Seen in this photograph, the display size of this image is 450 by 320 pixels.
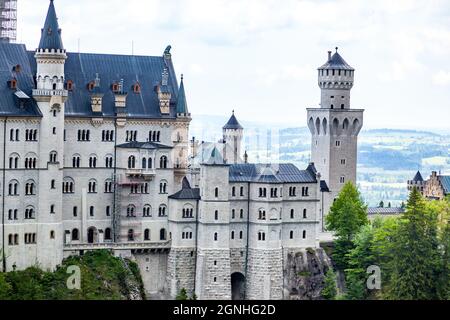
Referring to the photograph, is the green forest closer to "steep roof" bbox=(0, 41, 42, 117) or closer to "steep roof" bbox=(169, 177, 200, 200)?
"steep roof" bbox=(169, 177, 200, 200)

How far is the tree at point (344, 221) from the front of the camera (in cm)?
14250

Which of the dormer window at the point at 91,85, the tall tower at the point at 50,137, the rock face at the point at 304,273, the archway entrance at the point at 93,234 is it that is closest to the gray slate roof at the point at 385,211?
the rock face at the point at 304,273

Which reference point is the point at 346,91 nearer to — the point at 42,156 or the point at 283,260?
the point at 283,260

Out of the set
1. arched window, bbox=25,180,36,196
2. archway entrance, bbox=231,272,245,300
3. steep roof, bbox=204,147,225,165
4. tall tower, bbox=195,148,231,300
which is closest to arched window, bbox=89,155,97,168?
arched window, bbox=25,180,36,196

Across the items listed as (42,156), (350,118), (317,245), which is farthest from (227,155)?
(42,156)

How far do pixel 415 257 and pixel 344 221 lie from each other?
1517cm

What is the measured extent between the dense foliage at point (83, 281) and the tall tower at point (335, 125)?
35.4 meters

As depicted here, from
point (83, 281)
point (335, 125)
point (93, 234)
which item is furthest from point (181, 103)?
point (335, 125)

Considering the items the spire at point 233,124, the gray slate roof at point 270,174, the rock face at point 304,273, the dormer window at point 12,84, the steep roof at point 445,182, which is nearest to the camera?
the dormer window at point 12,84

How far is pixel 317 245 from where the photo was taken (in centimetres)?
14038

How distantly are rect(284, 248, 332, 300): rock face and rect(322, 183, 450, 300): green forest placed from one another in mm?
1189

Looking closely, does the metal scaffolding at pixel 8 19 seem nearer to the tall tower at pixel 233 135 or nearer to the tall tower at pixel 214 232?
the tall tower at pixel 233 135

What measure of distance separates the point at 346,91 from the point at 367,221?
787 inches
